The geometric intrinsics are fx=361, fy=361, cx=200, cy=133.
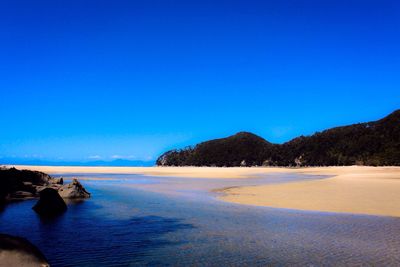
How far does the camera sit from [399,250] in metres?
10.1

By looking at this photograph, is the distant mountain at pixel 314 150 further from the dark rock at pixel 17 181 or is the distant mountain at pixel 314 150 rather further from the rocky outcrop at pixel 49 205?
the rocky outcrop at pixel 49 205

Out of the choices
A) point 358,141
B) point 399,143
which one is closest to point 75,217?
point 399,143

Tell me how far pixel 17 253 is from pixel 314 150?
101409 mm

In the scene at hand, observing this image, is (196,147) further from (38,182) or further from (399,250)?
(399,250)

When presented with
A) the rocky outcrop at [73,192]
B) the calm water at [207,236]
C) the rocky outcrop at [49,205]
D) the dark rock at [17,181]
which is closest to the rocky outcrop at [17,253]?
the calm water at [207,236]

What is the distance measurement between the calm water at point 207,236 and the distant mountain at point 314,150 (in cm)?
6334

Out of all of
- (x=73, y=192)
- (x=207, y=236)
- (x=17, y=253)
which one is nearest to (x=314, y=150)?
(x=73, y=192)

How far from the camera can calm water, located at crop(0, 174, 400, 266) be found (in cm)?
944

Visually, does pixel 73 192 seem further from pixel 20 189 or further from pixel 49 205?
pixel 49 205

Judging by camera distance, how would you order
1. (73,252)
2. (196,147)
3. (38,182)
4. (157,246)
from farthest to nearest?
(196,147) < (38,182) < (157,246) < (73,252)

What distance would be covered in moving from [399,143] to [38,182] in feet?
234

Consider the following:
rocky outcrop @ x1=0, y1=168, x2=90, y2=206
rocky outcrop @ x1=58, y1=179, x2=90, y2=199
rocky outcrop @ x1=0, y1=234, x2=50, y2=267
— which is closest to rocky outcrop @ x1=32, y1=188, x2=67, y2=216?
rocky outcrop @ x1=0, y1=168, x2=90, y2=206

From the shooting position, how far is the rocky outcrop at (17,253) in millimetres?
7180

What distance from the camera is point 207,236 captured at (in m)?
12.2
